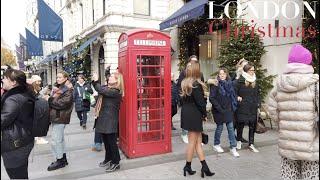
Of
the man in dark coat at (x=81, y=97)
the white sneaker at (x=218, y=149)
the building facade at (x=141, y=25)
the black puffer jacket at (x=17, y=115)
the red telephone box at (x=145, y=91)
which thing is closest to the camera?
the black puffer jacket at (x=17, y=115)

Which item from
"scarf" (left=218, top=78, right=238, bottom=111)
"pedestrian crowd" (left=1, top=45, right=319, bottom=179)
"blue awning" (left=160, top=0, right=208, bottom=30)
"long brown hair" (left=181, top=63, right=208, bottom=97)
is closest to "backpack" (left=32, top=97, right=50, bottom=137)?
"pedestrian crowd" (left=1, top=45, right=319, bottom=179)

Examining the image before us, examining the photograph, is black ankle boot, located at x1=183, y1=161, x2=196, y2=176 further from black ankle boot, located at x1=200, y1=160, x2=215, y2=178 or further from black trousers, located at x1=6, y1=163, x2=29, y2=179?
black trousers, located at x1=6, y1=163, x2=29, y2=179

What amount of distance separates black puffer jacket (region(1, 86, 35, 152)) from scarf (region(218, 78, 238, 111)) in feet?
12.6

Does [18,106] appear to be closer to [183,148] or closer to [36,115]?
[36,115]

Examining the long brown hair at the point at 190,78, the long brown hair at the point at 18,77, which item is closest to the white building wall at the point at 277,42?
the long brown hair at the point at 190,78

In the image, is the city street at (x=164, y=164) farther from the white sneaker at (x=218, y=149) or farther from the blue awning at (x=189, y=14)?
the blue awning at (x=189, y=14)

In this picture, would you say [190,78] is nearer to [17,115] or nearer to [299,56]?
[299,56]

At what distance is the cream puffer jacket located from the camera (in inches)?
144

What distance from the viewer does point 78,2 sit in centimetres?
2472

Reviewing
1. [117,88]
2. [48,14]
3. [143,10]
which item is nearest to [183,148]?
[117,88]

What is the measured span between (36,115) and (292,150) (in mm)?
2787

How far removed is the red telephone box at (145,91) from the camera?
20.5ft

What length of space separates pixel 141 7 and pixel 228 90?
41.4 ft

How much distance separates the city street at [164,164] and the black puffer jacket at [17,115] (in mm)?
2117
